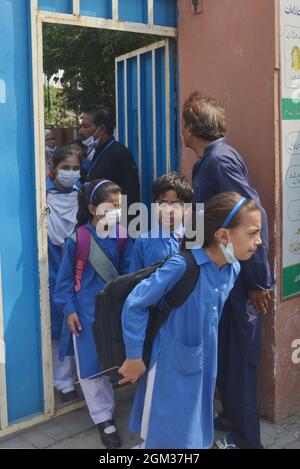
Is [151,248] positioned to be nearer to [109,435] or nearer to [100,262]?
[100,262]

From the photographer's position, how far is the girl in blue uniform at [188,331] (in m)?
2.29

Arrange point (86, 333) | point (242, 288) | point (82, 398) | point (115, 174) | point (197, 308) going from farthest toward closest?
point (115, 174), point (82, 398), point (86, 333), point (242, 288), point (197, 308)

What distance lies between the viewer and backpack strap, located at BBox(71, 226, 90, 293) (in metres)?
3.16

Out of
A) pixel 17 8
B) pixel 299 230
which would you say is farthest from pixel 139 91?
pixel 299 230

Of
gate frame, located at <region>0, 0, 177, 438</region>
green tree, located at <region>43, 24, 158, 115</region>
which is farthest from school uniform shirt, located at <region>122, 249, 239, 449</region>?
green tree, located at <region>43, 24, 158, 115</region>

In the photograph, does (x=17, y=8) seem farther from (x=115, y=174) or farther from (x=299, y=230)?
(x=299, y=230)

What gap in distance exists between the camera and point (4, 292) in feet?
10.2

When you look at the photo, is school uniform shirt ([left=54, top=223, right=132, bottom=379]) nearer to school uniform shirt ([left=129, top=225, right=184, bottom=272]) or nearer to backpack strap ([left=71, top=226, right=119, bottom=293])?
backpack strap ([left=71, top=226, right=119, bottom=293])

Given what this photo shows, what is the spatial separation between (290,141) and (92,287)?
4.65 feet

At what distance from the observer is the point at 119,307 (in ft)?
7.73

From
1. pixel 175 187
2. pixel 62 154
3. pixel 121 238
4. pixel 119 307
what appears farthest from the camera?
pixel 62 154

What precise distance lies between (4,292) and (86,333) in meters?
0.53

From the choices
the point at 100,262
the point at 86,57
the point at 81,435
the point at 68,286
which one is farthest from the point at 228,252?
the point at 86,57

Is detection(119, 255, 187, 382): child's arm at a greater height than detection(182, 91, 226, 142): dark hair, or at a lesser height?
lesser
